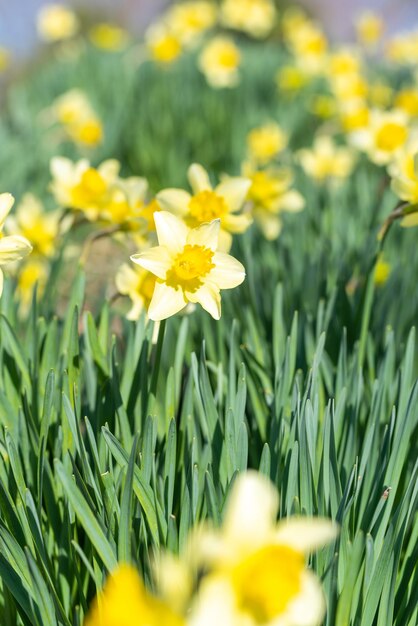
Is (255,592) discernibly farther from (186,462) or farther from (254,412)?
(254,412)

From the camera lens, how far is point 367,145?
2.32m

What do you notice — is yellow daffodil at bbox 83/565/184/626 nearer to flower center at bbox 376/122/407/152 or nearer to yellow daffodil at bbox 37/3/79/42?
flower center at bbox 376/122/407/152

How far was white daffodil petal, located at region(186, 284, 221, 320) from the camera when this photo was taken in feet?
3.31

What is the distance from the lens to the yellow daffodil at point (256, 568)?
0.52 meters

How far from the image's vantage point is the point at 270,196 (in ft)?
5.93

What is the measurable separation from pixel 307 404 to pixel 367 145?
1.53m

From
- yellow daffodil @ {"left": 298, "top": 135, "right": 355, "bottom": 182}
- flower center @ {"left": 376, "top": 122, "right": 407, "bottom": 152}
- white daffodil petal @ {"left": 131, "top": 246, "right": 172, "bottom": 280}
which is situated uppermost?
white daffodil petal @ {"left": 131, "top": 246, "right": 172, "bottom": 280}

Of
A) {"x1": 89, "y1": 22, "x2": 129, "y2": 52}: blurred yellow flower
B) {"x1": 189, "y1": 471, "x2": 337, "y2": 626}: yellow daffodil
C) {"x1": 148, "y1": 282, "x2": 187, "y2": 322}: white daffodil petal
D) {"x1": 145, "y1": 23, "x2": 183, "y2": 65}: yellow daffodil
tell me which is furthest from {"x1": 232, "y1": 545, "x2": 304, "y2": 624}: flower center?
{"x1": 89, "y1": 22, "x2": 129, "y2": 52}: blurred yellow flower

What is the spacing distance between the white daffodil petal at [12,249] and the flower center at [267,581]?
0.58 metres

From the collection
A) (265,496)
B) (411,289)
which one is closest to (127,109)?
(411,289)

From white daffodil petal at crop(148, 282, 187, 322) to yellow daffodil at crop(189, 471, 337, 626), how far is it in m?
0.45

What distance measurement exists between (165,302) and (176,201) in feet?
1.13

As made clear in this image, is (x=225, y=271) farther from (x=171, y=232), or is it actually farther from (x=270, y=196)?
(x=270, y=196)

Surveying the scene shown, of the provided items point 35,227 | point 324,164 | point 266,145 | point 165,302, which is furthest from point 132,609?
point 266,145
